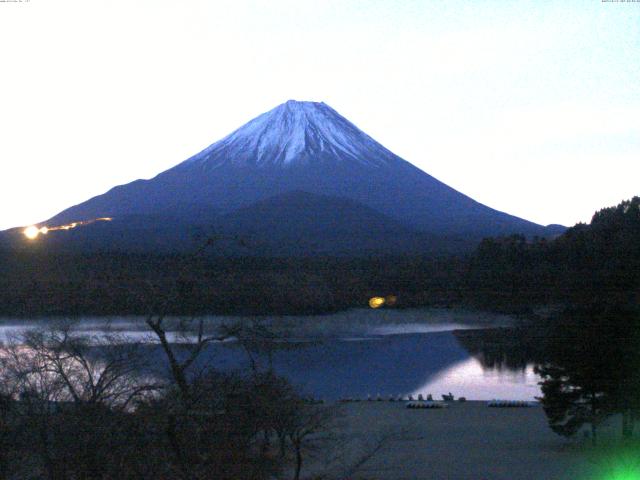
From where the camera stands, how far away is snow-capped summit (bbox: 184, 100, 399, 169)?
2978 centimetres

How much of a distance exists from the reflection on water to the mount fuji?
1.88 m

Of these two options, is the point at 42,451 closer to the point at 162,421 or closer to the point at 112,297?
the point at 162,421

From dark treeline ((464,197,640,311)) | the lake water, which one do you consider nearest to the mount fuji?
the lake water

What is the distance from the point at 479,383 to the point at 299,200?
6944 mm

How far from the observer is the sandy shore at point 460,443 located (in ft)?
23.2

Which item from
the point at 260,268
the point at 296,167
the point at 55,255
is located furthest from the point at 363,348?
the point at 296,167

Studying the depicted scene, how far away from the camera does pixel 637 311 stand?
8.21 m

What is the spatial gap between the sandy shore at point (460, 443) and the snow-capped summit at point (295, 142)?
1947 cm

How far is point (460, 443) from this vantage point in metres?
8.46

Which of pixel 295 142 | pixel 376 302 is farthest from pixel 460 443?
pixel 295 142

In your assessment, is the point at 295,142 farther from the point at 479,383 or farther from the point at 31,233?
the point at 31,233

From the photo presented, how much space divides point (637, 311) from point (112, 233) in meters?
6.51

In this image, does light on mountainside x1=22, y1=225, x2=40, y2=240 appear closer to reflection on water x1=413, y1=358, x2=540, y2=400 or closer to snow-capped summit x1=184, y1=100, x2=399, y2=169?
reflection on water x1=413, y1=358, x2=540, y2=400

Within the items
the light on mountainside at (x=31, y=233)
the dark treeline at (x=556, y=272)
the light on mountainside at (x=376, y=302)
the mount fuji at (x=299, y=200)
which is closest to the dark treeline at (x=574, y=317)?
the dark treeline at (x=556, y=272)
